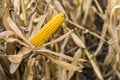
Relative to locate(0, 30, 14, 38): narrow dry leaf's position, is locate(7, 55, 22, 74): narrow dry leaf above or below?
below

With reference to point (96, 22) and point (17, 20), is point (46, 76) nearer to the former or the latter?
point (17, 20)

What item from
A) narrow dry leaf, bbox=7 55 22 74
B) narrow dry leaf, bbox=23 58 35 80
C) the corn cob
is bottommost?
narrow dry leaf, bbox=23 58 35 80

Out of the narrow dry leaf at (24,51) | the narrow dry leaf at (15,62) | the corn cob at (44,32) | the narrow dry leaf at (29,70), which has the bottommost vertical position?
the narrow dry leaf at (29,70)

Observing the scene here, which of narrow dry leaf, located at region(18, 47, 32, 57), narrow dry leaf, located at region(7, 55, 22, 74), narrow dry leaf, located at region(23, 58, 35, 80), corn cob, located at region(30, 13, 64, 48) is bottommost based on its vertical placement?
narrow dry leaf, located at region(23, 58, 35, 80)

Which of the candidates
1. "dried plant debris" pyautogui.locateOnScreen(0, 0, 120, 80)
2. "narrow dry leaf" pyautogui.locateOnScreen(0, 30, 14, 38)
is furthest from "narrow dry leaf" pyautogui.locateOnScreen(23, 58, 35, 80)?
"narrow dry leaf" pyautogui.locateOnScreen(0, 30, 14, 38)

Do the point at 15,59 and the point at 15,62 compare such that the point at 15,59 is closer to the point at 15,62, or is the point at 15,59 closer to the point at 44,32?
the point at 15,62

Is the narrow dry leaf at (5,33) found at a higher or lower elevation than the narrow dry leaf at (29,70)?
higher

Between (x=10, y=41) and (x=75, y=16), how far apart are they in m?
0.88

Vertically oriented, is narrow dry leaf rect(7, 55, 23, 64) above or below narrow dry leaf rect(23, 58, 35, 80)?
above

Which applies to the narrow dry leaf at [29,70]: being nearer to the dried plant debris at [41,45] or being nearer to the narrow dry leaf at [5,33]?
the dried plant debris at [41,45]

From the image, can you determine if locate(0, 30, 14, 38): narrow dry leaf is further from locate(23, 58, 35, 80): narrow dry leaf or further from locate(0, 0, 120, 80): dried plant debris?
locate(23, 58, 35, 80): narrow dry leaf

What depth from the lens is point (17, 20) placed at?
122 cm

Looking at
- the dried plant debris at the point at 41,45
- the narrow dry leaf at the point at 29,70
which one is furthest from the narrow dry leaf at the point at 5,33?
the narrow dry leaf at the point at 29,70

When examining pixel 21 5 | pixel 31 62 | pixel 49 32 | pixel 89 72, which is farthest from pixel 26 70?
pixel 89 72
